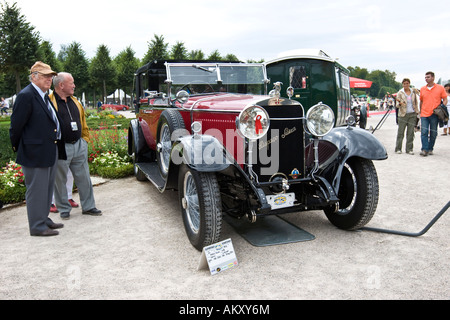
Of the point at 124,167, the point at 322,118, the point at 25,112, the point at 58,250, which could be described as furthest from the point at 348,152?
the point at 124,167

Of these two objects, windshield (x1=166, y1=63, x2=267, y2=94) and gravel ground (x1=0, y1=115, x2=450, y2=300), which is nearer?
gravel ground (x1=0, y1=115, x2=450, y2=300)

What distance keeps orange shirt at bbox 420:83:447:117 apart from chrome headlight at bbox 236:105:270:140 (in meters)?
6.73

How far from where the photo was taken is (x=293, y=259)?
3252 mm

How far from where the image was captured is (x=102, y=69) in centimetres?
3688

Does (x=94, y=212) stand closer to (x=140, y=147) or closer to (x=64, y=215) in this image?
(x=64, y=215)

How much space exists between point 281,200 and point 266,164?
0.39m

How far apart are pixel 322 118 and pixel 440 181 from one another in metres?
3.61

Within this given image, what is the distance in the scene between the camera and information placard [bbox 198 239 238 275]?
3.02m

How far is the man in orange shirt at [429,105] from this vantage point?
843 centimetres

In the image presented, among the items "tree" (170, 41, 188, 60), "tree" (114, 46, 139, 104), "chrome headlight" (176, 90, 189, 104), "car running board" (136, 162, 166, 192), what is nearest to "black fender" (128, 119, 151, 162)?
"car running board" (136, 162, 166, 192)

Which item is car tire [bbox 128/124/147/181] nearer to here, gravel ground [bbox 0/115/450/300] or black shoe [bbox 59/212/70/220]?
gravel ground [bbox 0/115/450/300]

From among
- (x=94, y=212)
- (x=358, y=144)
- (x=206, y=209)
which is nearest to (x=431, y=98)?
(x=358, y=144)

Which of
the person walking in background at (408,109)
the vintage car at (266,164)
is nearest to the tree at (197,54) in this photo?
the person walking in background at (408,109)
